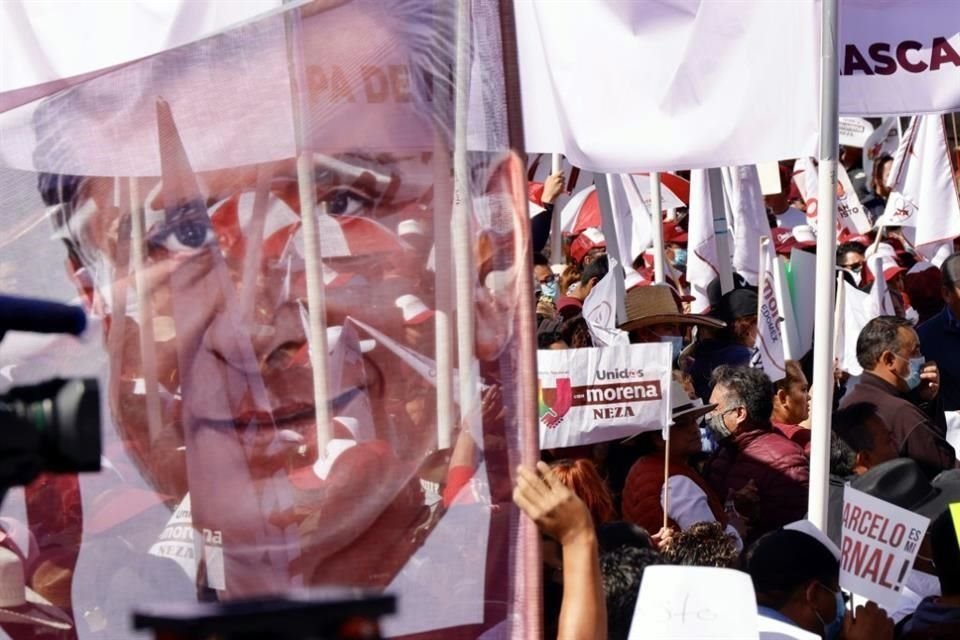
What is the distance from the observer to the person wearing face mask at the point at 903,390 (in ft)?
19.0

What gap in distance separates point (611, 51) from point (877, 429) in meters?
1.62

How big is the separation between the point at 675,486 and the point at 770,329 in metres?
1.82

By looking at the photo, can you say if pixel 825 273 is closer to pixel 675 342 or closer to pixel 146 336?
pixel 146 336

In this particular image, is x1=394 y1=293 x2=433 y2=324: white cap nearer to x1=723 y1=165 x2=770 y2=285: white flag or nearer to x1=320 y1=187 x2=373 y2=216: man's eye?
x1=320 y1=187 x2=373 y2=216: man's eye

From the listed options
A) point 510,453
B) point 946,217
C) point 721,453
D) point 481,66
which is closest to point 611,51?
point 721,453

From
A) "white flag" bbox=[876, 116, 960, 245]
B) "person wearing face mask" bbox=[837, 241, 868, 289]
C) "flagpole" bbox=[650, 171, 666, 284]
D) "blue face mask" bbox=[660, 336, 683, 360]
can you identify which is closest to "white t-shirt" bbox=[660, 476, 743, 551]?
"blue face mask" bbox=[660, 336, 683, 360]

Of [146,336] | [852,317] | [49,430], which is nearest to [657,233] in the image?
[852,317]

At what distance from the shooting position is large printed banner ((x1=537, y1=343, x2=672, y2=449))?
530 centimetres

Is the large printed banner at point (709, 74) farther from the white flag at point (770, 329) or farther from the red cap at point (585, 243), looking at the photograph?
the red cap at point (585, 243)

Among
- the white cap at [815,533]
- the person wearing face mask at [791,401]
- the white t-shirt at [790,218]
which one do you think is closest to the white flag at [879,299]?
the person wearing face mask at [791,401]

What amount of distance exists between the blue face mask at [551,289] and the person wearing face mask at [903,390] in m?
2.77

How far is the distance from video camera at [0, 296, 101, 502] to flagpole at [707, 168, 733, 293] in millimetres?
7379

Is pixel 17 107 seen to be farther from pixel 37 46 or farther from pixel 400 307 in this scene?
pixel 37 46

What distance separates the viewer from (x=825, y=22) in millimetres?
4742
